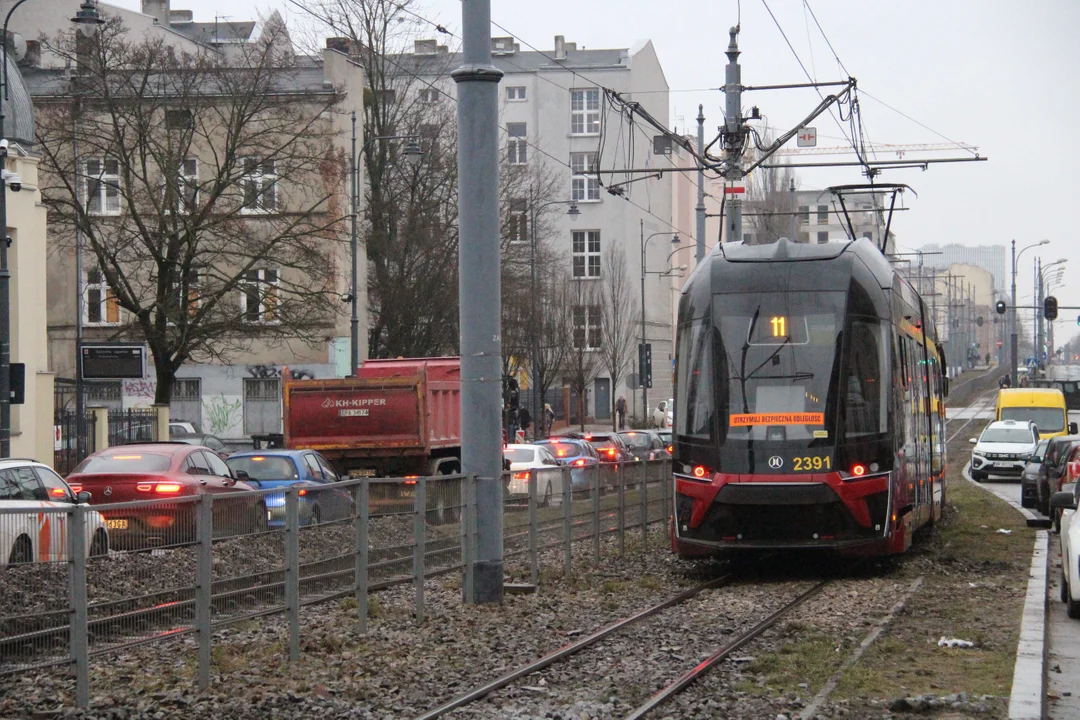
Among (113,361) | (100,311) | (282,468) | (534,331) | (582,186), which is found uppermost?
(582,186)

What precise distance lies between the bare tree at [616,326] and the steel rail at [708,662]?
45.3 metres

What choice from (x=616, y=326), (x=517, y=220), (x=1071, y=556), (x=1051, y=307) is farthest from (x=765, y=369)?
(x=616, y=326)

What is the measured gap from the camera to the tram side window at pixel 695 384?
51.4 feet

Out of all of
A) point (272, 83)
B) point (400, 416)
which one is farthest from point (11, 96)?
point (400, 416)

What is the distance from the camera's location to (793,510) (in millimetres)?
15281

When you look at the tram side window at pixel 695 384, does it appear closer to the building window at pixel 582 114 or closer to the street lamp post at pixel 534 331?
the street lamp post at pixel 534 331

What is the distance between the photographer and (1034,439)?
141 ft

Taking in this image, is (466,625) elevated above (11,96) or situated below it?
below

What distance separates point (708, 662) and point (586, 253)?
68.9 meters

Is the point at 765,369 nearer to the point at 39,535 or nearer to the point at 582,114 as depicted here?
the point at 39,535

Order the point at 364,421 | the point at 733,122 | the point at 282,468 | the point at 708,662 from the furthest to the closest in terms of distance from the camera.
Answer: the point at 364,421, the point at 733,122, the point at 282,468, the point at 708,662

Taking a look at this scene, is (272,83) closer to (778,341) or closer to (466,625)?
(778,341)

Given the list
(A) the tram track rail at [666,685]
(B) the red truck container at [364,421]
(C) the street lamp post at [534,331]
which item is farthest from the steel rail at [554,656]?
(C) the street lamp post at [534,331]

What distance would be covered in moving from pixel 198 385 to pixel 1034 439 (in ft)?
90.2
